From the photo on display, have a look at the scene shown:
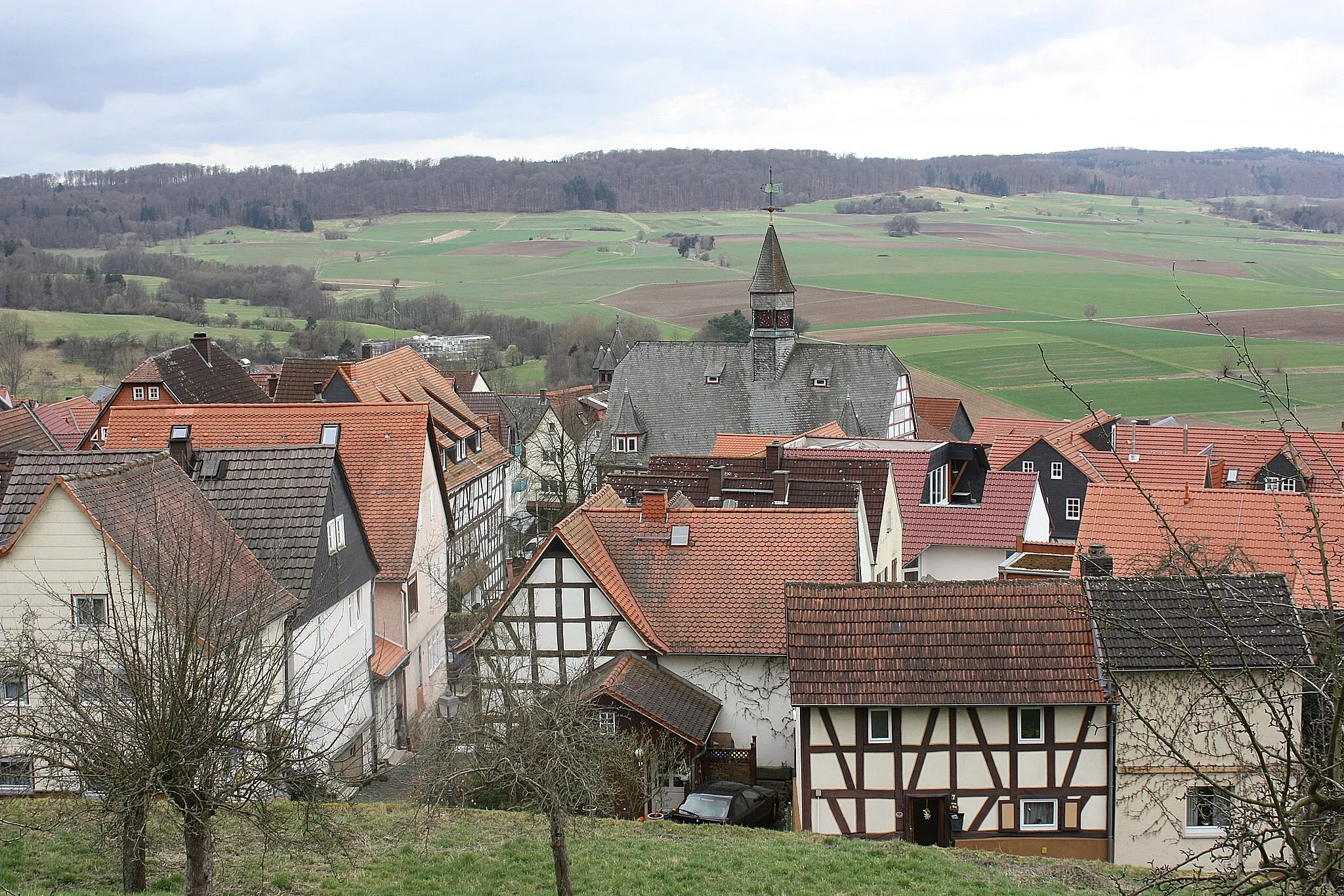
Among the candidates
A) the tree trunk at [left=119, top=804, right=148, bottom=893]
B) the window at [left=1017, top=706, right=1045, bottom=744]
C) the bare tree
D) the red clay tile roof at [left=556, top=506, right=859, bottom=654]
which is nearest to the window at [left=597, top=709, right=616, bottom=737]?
the red clay tile roof at [left=556, top=506, right=859, bottom=654]

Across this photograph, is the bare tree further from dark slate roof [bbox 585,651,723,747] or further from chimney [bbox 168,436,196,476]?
chimney [bbox 168,436,196,476]

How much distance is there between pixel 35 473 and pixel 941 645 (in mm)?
14824

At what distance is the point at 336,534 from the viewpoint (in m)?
24.8

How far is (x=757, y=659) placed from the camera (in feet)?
86.9

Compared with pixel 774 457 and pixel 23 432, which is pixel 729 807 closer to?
pixel 774 457

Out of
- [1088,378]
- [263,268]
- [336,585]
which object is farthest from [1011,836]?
[263,268]

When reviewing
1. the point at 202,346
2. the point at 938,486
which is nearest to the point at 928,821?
the point at 938,486

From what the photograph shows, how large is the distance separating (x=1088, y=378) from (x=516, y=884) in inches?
3532

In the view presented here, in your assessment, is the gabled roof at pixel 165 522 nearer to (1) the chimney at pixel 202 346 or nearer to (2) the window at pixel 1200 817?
(2) the window at pixel 1200 817

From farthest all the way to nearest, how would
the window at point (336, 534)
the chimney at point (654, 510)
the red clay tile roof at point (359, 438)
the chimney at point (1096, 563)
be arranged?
the red clay tile roof at point (359, 438)
the chimney at point (654, 510)
the chimney at point (1096, 563)
the window at point (336, 534)

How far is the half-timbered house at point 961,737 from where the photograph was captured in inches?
865

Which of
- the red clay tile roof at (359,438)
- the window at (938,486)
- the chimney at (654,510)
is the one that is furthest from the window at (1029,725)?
the window at (938,486)

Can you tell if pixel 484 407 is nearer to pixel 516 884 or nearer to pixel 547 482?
pixel 547 482

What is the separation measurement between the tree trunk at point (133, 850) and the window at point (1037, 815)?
13.3 meters
